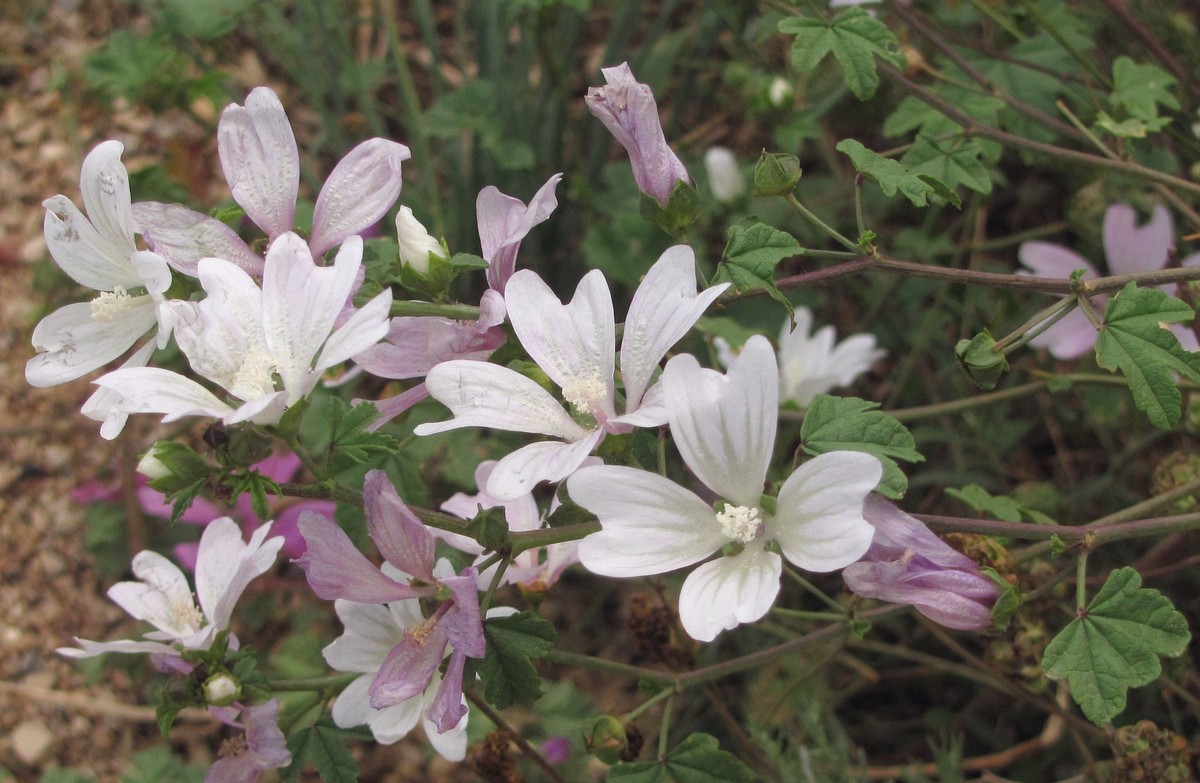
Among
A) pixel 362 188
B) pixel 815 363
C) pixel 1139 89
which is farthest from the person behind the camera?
pixel 815 363

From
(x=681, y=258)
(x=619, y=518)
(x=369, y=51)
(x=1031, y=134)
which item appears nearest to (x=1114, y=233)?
(x=1031, y=134)

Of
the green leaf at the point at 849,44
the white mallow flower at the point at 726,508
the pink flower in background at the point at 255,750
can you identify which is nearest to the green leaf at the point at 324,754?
the pink flower in background at the point at 255,750

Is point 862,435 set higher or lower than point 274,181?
lower

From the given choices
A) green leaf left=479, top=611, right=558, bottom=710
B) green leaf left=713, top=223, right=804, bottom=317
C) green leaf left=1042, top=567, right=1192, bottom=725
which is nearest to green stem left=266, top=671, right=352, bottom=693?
green leaf left=479, top=611, right=558, bottom=710

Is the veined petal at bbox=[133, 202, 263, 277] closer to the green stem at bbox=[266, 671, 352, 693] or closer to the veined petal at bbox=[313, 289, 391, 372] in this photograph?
the veined petal at bbox=[313, 289, 391, 372]

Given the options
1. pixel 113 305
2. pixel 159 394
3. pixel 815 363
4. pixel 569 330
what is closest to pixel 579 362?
pixel 569 330

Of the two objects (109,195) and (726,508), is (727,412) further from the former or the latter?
(109,195)

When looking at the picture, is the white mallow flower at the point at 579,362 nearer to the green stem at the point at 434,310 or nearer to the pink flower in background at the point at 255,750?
the green stem at the point at 434,310

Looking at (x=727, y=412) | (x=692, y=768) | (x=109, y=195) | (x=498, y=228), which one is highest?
(x=109, y=195)
